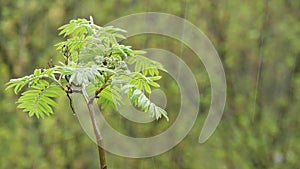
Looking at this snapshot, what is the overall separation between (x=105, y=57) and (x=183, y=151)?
226 centimetres

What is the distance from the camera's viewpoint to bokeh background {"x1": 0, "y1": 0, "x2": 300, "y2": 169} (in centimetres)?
267

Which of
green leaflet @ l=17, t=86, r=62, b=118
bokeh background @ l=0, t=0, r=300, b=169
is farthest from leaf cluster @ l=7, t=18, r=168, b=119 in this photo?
bokeh background @ l=0, t=0, r=300, b=169

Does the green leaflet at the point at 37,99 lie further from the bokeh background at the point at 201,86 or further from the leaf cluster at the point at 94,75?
the bokeh background at the point at 201,86

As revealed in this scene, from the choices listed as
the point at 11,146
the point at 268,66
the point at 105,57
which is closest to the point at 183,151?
the point at 268,66

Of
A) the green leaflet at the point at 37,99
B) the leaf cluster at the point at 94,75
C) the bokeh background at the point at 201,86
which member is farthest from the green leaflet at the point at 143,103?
the bokeh background at the point at 201,86

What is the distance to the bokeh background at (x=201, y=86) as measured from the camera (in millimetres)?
2670

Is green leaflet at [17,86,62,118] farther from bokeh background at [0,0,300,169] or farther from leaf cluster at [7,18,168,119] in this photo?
bokeh background at [0,0,300,169]

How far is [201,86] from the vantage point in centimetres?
281

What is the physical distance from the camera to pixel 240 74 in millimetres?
2775

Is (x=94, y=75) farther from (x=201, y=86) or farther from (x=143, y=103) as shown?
(x=201, y=86)

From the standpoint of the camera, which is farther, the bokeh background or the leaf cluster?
the bokeh background

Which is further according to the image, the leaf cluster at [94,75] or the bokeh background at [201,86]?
the bokeh background at [201,86]

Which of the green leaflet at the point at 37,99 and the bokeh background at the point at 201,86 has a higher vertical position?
the bokeh background at the point at 201,86

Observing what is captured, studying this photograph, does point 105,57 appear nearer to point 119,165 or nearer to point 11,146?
point 119,165
